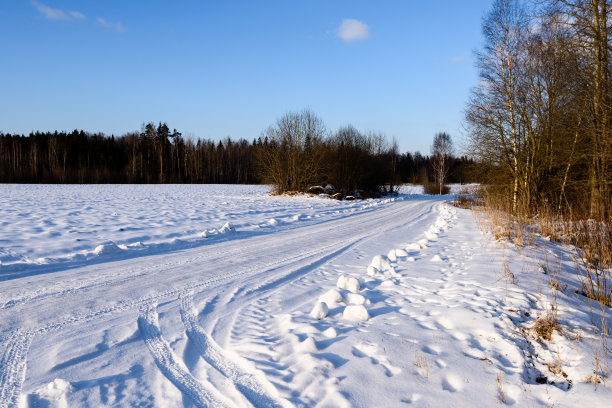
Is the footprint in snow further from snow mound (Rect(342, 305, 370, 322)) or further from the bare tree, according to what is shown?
the bare tree

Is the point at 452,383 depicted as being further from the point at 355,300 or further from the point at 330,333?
the point at 355,300

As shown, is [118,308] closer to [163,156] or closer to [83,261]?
[83,261]

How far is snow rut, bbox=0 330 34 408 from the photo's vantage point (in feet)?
7.32

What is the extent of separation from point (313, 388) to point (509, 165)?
47.3 ft

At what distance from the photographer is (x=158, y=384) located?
245cm

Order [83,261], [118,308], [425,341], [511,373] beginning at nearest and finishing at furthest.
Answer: [511,373] < [425,341] < [118,308] < [83,261]

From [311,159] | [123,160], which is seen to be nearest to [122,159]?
[123,160]

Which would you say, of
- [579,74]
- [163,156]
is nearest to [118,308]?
[579,74]

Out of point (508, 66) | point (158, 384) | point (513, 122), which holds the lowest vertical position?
point (158, 384)

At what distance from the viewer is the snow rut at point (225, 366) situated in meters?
2.31

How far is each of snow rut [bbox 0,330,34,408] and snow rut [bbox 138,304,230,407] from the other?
0.88 metres

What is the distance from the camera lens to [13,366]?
2.58 meters

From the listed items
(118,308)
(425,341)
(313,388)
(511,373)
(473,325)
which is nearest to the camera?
(313,388)

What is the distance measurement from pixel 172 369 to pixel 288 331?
1.13 meters
